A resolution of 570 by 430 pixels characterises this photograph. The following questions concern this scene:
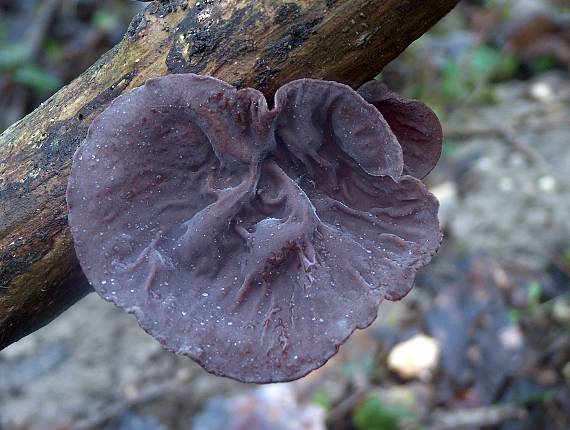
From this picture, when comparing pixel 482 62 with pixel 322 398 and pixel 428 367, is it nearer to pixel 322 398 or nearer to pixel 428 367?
pixel 428 367

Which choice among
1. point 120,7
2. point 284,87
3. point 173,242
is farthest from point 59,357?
point 120,7

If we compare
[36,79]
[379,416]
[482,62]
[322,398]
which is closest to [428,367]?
[379,416]

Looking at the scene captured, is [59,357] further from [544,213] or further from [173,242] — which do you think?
[544,213]

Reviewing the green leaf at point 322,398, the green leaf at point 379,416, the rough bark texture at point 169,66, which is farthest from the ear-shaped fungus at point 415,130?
the green leaf at point 322,398

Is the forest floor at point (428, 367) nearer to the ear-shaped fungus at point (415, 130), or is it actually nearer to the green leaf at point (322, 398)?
the green leaf at point (322, 398)

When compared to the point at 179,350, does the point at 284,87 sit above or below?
above

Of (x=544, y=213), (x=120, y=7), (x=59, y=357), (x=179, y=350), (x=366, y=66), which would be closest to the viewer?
(x=179, y=350)
